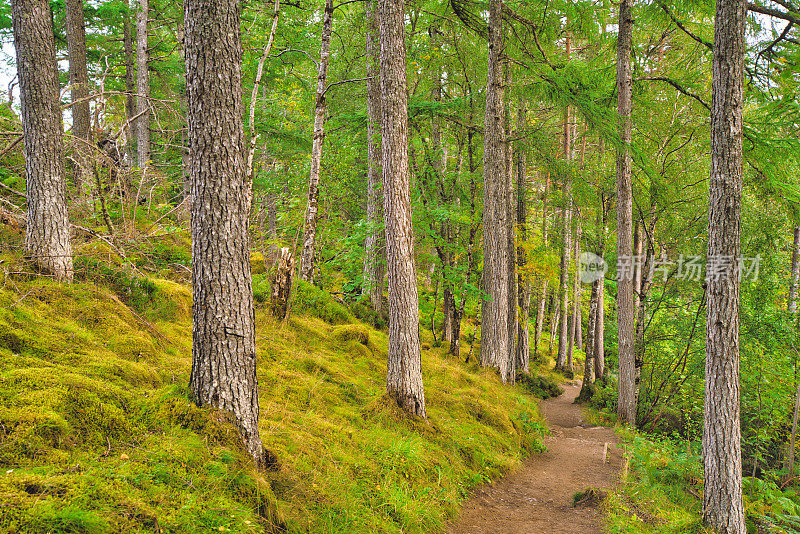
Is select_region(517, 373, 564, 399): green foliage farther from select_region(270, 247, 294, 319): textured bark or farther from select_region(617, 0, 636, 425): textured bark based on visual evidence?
select_region(270, 247, 294, 319): textured bark

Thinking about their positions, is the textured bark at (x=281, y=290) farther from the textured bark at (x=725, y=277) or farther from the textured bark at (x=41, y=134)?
the textured bark at (x=725, y=277)

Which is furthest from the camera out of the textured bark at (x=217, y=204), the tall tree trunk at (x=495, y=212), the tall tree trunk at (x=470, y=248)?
the tall tree trunk at (x=470, y=248)

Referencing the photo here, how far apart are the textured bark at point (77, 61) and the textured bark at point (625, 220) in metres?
11.6

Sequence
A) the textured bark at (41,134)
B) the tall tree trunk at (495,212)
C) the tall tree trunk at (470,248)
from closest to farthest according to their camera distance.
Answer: the textured bark at (41,134)
the tall tree trunk at (495,212)
the tall tree trunk at (470,248)

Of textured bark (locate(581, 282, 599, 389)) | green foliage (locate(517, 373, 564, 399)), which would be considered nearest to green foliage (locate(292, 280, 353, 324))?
green foliage (locate(517, 373, 564, 399))

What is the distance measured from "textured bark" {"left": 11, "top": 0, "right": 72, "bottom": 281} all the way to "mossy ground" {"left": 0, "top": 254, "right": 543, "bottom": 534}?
19.2 inches

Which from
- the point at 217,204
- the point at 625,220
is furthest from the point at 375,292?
the point at 217,204

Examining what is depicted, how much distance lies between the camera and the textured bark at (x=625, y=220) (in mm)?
10320

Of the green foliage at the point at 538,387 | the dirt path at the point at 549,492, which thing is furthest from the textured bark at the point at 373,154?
the green foliage at the point at 538,387

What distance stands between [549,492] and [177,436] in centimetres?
560

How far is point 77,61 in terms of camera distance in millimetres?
8945

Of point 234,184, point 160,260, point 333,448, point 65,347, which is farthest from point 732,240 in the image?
point 160,260

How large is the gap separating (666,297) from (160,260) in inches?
516

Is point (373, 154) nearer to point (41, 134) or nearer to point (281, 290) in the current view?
point (281, 290)
